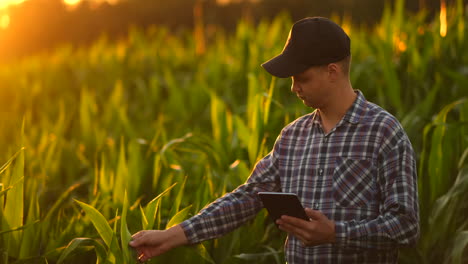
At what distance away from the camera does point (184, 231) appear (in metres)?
2.16

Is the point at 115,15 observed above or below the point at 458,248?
above

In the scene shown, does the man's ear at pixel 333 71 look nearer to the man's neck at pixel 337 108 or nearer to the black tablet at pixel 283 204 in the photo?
the man's neck at pixel 337 108

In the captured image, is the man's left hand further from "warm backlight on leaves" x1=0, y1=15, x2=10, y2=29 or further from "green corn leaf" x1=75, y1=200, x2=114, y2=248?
"warm backlight on leaves" x1=0, y1=15, x2=10, y2=29

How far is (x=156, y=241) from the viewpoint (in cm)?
212

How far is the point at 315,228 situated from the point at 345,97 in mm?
440

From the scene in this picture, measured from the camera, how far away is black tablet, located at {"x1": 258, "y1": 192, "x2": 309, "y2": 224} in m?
1.82

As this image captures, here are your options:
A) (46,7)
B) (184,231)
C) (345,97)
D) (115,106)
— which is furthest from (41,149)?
(46,7)

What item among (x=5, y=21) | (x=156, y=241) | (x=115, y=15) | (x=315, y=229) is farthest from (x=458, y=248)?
(x=5, y=21)

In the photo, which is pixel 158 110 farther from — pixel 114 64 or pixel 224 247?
pixel 224 247

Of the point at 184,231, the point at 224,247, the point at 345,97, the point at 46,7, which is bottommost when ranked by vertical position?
the point at 224,247

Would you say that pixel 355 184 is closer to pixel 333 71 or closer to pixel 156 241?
pixel 333 71

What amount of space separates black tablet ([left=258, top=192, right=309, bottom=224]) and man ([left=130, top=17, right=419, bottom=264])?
2 centimetres

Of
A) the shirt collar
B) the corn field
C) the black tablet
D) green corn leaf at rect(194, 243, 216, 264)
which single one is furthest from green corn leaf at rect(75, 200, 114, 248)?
the shirt collar

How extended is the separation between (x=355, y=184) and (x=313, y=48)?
400mm
